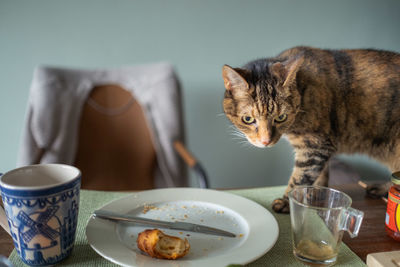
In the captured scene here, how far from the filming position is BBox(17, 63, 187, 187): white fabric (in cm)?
140

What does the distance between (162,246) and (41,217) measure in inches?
7.3

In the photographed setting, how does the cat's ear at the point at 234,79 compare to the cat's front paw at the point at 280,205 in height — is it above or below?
above

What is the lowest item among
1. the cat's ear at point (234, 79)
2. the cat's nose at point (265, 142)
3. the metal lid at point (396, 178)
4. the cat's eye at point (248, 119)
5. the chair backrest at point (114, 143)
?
the chair backrest at point (114, 143)

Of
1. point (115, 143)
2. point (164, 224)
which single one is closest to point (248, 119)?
point (164, 224)

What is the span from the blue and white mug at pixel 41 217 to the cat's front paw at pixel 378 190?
71 cm

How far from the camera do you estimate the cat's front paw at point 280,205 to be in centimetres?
75

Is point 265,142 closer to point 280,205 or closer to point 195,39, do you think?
point 280,205

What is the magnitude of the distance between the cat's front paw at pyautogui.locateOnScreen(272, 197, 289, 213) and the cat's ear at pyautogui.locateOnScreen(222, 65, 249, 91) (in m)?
0.26

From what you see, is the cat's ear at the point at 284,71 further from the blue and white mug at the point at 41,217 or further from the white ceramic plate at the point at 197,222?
the blue and white mug at the point at 41,217

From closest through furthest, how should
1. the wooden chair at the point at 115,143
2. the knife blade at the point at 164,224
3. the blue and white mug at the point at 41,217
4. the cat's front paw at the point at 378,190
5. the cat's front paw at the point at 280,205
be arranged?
the blue and white mug at the point at 41,217, the knife blade at the point at 164,224, the cat's front paw at the point at 280,205, the cat's front paw at the point at 378,190, the wooden chair at the point at 115,143

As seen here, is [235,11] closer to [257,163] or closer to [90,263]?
[257,163]

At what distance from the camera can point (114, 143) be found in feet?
5.13

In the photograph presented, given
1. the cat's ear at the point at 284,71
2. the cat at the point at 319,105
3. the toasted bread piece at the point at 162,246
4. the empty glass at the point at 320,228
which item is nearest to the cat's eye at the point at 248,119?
the cat at the point at 319,105

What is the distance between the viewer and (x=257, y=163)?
1965mm
